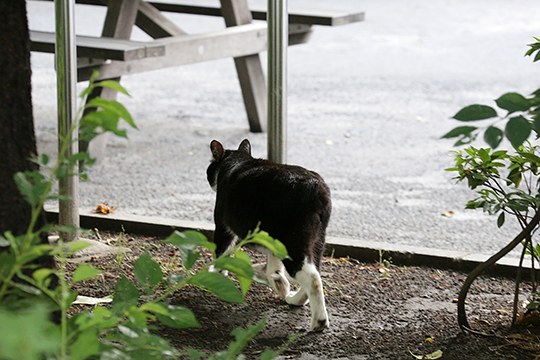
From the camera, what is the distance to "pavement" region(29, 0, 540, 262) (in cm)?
543

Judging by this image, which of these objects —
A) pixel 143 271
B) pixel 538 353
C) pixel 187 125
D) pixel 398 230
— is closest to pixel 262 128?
pixel 187 125

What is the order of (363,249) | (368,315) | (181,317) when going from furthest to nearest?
(363,249) < (368,315) < (181,317)

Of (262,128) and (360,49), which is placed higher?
(360,49)

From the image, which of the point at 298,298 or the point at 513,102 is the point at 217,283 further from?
the point at 298,298

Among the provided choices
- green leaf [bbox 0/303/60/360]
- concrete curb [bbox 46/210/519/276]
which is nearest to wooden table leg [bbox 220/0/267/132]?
concrete curb [bbox 46/210/519/276]

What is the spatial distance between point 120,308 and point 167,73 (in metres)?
8.24

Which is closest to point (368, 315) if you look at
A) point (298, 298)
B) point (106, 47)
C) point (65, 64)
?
point (298, 298)

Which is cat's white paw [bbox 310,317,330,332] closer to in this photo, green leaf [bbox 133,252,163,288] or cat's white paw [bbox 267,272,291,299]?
cat's white paw [bbox 267,272,291,299]

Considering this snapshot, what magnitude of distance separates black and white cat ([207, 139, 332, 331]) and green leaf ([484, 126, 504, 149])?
1.39 m

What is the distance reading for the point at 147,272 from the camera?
6.66 ft

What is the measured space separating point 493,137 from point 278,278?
1.93 m

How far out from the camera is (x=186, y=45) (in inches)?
260

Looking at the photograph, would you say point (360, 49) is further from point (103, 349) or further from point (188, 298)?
point (103, 349)

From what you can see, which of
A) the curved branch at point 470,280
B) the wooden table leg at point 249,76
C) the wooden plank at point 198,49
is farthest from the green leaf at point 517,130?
the wooden table leg at point 249,76
